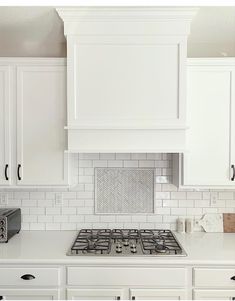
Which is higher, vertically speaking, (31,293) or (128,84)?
(128,84)

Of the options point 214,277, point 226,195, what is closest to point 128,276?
point 214,277

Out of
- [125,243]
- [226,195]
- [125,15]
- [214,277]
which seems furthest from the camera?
[226,195]

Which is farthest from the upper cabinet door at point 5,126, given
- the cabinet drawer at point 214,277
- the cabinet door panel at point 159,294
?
the cabinet drawer at point 214,277

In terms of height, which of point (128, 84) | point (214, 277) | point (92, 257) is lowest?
point (214, 277)

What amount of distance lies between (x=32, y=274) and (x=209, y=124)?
168cm

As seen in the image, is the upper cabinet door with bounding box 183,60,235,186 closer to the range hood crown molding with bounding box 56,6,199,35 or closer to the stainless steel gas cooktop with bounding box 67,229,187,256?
the range hood crown molding with bounding box 56,6,199,35

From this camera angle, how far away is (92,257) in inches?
91.8

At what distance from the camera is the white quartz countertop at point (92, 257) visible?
7.55 feet

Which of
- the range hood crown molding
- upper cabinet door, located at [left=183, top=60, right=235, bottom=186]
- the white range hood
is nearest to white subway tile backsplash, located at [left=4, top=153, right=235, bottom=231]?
upper cabinet door, located at [left=183, top=60, right=235, bottom=186]

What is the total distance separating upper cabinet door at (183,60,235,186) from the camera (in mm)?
2639

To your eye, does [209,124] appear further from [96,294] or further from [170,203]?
[96,294]

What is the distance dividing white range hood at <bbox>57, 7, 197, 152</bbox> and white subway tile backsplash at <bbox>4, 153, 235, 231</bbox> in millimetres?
482
